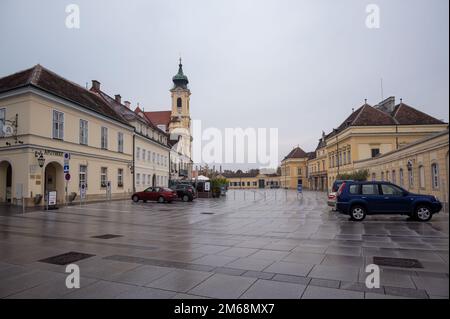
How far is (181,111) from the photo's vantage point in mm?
75875

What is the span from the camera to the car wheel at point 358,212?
1411 centimetres

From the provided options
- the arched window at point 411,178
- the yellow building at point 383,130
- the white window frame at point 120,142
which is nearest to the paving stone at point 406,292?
the arched window at point 411,178

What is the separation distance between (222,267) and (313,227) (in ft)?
23.1

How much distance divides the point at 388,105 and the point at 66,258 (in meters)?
54.1

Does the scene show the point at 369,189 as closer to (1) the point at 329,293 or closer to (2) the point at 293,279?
(2) the point at 293,279

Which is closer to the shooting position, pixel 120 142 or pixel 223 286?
pixel 223 286

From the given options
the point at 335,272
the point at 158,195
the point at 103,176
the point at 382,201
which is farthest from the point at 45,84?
the point at 335,272

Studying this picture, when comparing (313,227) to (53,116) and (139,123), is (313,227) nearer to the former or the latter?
(53,116)

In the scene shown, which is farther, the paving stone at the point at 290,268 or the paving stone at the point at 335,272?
the paving stone at the point at 290,268

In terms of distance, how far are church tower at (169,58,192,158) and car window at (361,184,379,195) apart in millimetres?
59596

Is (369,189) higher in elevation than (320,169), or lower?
lower

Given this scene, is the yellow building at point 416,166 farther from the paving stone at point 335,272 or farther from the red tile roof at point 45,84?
the red tile roof at point 45,84
